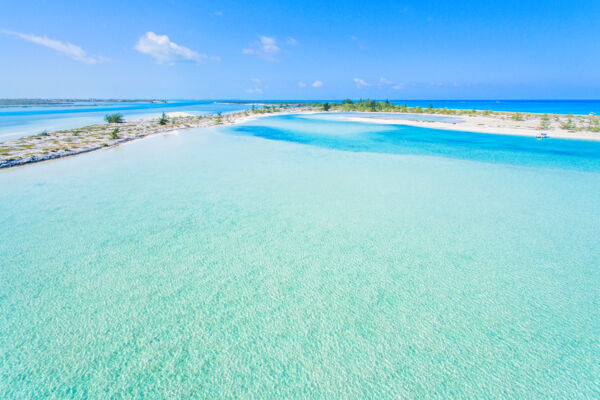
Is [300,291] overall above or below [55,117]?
below

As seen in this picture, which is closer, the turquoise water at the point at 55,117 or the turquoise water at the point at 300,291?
the turquoise water at the point at 300,291

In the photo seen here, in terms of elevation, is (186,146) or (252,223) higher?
(186,146)

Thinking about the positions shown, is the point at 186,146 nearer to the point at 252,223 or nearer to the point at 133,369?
the point at 252,223

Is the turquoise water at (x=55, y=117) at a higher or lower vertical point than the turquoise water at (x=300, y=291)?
higher

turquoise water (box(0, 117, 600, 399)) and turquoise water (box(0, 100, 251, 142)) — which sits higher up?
turquoise water (box(0, 100, 251, 142))

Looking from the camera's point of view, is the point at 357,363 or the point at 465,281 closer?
the point at 357,363

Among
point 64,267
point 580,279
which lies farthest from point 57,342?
point 580,279

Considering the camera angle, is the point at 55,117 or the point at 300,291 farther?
the point at 55,117

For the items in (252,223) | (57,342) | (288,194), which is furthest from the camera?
(288,194)
